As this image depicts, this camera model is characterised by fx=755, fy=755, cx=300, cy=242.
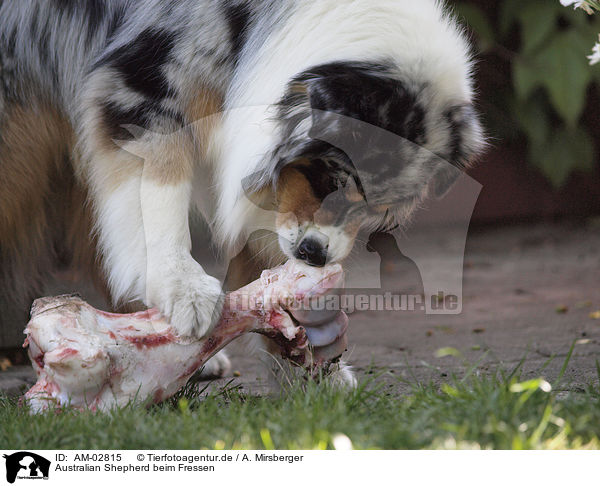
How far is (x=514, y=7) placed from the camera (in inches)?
169

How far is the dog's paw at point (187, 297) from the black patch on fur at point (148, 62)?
0.52 m

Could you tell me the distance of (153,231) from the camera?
2.15 m

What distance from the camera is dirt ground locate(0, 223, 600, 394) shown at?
2500 millimetres

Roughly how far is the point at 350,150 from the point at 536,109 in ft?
9.42

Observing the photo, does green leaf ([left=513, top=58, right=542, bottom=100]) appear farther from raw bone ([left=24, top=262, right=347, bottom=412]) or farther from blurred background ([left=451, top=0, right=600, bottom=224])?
raw bone ([left=24, top=262, right=347, bottom=412])

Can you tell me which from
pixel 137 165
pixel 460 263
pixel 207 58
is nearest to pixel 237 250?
pixel 137 165

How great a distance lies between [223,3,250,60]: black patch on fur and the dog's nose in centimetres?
61

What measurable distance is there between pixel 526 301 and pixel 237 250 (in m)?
1.81

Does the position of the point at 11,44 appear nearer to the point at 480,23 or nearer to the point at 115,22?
the point at 115,22

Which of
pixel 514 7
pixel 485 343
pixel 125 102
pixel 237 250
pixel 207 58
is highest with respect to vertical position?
pixel 514 7
